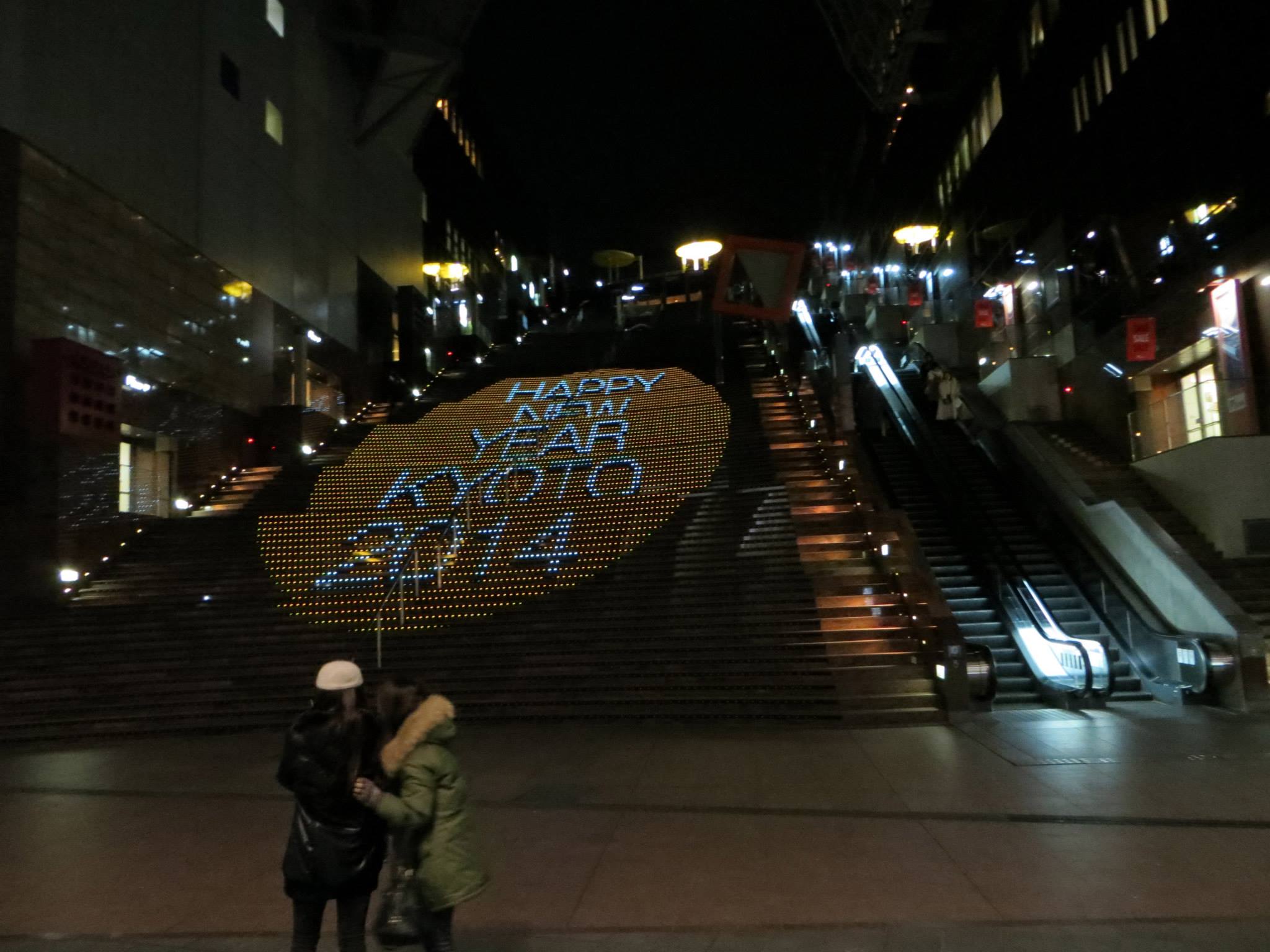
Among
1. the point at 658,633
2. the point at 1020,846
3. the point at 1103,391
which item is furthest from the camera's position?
the point at 1103,391

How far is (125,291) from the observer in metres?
16.9

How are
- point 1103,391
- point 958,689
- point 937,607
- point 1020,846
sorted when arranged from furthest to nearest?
point 1103,391, point 937,607, point 958,689, point 1020,846

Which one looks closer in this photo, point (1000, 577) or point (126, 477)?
point (1000, 577)

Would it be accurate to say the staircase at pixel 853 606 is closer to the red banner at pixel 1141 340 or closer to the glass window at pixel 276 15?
the red banner at pixel 1141 340

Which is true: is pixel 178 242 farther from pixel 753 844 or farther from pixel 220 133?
pixel 753 844

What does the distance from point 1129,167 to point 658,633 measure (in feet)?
50.9

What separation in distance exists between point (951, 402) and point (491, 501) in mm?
9202

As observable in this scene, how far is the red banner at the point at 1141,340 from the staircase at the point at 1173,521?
5.80ft

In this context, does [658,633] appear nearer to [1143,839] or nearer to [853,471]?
[853,471]

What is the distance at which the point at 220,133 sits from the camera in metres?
20.5

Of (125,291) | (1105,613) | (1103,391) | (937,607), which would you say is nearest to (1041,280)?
(1103,391)

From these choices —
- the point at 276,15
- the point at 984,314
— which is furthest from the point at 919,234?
the point at 276,15

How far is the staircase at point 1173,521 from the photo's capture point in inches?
479

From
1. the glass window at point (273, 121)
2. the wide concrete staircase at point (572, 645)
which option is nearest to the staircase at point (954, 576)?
the wide concrete staircase at point (572, 645)
